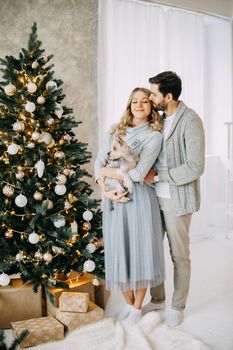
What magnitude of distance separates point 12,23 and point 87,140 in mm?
1139

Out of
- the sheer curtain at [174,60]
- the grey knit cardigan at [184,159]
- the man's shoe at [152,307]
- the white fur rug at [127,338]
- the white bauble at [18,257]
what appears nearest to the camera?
the white fur rug at [127,338]

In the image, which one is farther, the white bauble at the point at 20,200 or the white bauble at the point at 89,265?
the white bauble at the point at 89,265

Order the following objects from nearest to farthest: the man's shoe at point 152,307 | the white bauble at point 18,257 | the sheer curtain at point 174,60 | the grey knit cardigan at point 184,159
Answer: the grey knit cardigan at point 184,159 < the white bauble at point 18,257 < the man's shoe at point 152,307 < the sheer curtain at point 174,60

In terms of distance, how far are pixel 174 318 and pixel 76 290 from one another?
645 mm

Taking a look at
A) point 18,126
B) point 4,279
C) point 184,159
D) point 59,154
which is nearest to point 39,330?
point 4,279

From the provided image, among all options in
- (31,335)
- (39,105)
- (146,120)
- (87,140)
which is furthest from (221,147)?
(31,335)

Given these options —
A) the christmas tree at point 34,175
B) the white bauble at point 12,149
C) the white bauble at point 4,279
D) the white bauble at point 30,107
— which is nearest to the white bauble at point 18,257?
the christmas tree at point 34,175

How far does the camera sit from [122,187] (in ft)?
8.59

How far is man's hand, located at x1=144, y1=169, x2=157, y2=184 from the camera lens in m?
2.66

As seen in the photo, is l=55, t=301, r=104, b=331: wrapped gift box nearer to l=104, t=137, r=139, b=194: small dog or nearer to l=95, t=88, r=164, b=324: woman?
l=95, t=88, r=164, b=324: woman

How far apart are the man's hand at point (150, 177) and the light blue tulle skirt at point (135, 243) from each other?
1.5 inches

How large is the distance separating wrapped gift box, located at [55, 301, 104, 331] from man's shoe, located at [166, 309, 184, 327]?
416mm

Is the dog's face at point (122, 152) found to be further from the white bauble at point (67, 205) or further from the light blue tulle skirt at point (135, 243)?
the white bauble at point (67, 205)

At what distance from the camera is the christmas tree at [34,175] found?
267cm
